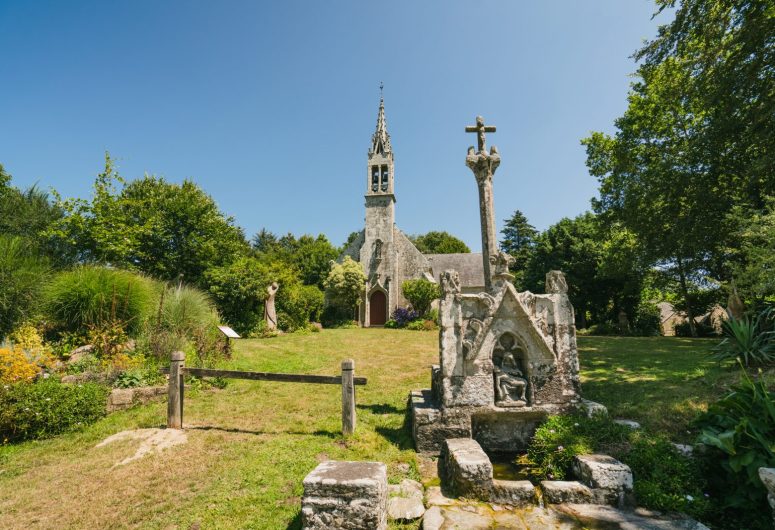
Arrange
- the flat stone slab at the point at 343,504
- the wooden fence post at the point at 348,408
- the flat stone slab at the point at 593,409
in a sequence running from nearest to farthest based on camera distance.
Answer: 1. the flat stone slab at the point at 343,504
2. the flat stone slab at the point at 593,409
3. the wooden fence post at the point at 348,408

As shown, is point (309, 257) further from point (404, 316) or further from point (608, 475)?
point (608, 475)

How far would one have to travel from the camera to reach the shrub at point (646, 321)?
20.6m

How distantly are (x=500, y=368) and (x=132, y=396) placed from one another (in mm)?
6850

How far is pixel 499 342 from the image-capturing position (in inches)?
201

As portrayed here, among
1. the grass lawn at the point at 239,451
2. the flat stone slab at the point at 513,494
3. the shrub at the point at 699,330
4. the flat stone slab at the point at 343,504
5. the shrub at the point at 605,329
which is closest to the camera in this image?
the flat stone slab at the point at 343,504

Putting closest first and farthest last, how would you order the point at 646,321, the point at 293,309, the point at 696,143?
the point at 696,143
the point at 293,309
the point at 646,321

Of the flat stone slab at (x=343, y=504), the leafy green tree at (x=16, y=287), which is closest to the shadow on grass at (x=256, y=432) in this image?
the flat stone slab at (x=343, y=504)

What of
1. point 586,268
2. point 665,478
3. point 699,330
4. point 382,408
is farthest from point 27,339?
point 699,330

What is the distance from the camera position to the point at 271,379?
5805mm

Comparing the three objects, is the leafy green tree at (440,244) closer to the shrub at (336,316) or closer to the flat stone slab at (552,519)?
the shrub at (336,316)

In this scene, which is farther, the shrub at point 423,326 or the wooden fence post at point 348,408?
the shrub at point 423,326

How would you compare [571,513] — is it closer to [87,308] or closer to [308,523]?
[308,523]

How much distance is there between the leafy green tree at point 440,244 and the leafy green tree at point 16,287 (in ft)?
130

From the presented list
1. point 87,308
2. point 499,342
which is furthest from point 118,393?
point 499,342
